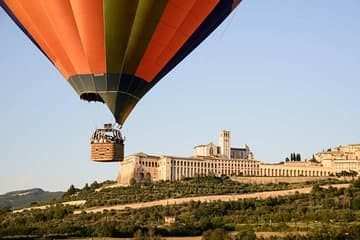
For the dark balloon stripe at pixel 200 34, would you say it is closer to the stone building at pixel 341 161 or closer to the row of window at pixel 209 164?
the row of window at pixel 209 164

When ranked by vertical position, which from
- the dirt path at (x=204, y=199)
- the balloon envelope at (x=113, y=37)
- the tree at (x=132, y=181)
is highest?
the tree at (x=132, y=181)

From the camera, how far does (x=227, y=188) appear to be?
53.6 metres

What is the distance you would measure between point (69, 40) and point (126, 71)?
3.22 ft

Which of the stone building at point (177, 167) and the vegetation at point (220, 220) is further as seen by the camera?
the stone building at point (177, 167)

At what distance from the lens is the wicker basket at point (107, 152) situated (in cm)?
989

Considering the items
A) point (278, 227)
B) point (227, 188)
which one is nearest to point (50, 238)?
point (278, 227)

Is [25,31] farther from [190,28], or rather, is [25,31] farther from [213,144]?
[213,144]

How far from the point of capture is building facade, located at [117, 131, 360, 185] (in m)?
66.5

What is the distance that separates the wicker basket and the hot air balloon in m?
0.28

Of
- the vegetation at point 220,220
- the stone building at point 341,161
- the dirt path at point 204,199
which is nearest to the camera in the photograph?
the vegetation at point 220,220

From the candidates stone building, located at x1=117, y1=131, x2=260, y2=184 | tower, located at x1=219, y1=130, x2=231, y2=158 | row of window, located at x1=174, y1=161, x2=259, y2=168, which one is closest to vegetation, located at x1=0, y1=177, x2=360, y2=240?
stone building, located at x1=117, y1=131, x2=260, y2=184

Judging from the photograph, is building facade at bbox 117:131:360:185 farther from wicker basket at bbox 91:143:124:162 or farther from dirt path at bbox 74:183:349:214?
wicker basket at bbox 91:143:124:162

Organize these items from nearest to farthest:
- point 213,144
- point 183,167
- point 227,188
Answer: point 227,188
point 183,167
point 213,144

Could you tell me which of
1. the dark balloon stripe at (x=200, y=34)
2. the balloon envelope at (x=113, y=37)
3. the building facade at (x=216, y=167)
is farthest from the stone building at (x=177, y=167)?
the balloon envelope at (x=113, y=37)
